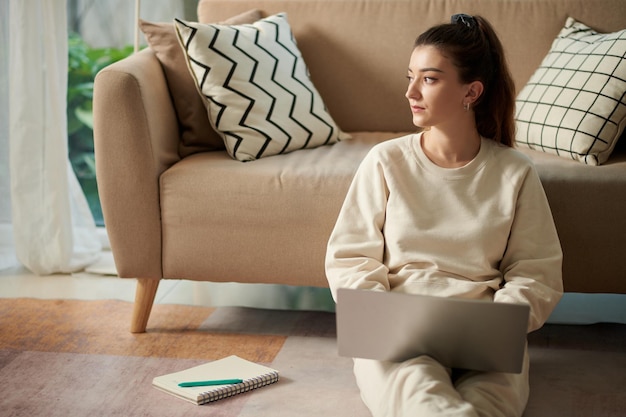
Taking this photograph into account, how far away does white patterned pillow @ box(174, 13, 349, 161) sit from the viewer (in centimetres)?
252

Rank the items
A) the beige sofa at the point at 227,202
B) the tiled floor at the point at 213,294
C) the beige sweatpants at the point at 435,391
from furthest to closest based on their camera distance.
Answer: the tiled floor at the point at 213,294
the beige sofa at the point at 227,202
the beige sweatpants at the point at 435,391

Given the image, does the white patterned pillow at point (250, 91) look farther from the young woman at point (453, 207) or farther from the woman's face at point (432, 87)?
the woman's face at point (432, 87)

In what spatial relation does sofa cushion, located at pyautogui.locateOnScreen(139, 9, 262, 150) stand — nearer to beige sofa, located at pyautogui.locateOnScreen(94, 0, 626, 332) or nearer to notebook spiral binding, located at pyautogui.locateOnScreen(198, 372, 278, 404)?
beige sofa, located at pyautogui.locateOnScreen(94, 0, 626, 332)

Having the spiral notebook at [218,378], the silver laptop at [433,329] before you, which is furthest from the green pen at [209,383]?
the silver laptop at [433,329]

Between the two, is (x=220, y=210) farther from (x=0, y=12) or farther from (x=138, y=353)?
(x=0, y=12)

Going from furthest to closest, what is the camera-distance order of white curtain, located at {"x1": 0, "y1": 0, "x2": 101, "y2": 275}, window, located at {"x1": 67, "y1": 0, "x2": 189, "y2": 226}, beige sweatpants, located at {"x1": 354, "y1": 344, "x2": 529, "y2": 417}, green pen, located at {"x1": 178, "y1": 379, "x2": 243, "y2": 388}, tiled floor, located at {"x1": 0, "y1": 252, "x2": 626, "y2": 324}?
1. window, located at {"x1": 67, "y1": 0, "x2": 189, "y2": 226}
2. white curtain, located at {"x1": 0, "y1": 0, "x2": 101, "y2": 275}
3. tiled floor, located at {"x1": 0, "y1": 252, "x2": 626, "y2": 324}
4. green pen, located at {"x1": 178, "y1": 379, "x2": 243, "y2": 388}
5. beige sweatpants, located at {"x1": 354, "y1": 344, "x2": 529, "y2": 417}

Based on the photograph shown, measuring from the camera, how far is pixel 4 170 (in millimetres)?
3160

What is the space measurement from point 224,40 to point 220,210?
0.51 m

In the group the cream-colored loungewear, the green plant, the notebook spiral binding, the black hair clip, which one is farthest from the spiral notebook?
the green plant

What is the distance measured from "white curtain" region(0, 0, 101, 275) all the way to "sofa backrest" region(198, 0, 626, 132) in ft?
2.50

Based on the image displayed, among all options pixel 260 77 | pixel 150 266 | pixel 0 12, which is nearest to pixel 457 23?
pixel 260 77

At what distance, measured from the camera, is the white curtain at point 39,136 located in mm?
3031

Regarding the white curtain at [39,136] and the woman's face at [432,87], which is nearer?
the woman's face at [432,87]

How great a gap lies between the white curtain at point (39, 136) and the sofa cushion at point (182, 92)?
0.57 metres
